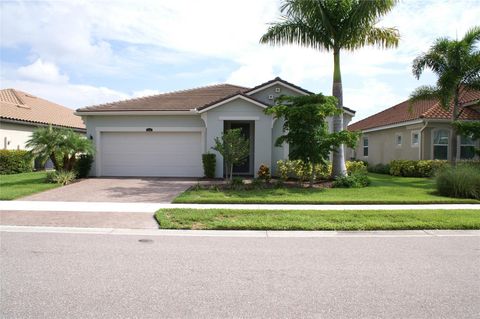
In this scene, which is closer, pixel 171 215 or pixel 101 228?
pixel 101 228

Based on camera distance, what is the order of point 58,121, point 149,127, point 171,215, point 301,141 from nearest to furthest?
point 171,215
point 301,141
point 149,127
point 58,121

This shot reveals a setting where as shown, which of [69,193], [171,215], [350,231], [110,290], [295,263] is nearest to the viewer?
[110,290]

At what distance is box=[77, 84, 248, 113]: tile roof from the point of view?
18062mm

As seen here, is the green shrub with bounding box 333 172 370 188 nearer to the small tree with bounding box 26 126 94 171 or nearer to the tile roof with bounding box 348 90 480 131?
the tile roof with bounding box 348 90 480 131

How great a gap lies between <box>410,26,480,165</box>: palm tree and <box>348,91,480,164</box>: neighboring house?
5.91 ft

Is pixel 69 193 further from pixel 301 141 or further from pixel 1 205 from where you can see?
pixel 301 141

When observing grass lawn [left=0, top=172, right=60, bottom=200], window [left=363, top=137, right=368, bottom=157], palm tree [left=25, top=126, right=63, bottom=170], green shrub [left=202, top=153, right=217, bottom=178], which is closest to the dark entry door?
green shrub [left=202, top=153, right=217, bottom=178]

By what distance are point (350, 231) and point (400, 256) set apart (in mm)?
1871

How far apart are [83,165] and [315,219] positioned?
12653 millimetres

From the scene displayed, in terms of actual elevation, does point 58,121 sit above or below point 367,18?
below

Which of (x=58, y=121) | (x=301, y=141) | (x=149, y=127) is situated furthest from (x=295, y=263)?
(x=58, y=121)

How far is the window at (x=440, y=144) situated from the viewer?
20.2m

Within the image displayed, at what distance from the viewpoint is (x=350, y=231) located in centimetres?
770

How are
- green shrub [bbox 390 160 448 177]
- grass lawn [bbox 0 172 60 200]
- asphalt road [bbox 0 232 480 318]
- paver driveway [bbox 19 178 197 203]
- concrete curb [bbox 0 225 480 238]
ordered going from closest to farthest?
1. asphalt road [bbox 0 232 480 318]
2. concrete curb [bbox 0 225 480 238]
3. paver driveway [bbox 19 178 197 203]
4. grass lawn [bbox 0 172 60 200]
5. green shrub [bbox 390 160 448 177]
